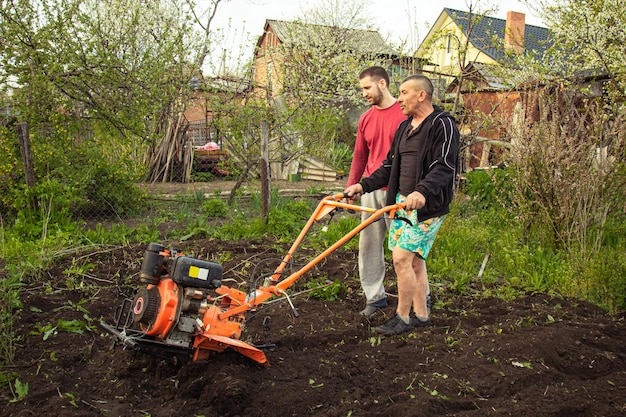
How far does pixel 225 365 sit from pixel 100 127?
5.44m

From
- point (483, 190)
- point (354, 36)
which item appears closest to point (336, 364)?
point (483, 190)

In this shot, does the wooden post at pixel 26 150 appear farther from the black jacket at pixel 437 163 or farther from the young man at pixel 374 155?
the black jacket at pixel 437 163

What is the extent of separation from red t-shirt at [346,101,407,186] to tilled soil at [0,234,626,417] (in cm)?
115

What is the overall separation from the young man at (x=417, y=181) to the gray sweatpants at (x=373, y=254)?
355 millimetres

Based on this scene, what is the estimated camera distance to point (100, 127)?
829 cm

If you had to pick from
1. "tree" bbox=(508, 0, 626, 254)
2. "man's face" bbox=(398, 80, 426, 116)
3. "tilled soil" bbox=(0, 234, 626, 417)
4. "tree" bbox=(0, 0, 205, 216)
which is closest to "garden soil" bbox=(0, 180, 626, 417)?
"tilled soil" bbox=(0, 234, 626, 417)

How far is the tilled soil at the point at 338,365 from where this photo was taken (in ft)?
11.4

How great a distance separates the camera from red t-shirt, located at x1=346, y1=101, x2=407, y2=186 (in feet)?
16.4

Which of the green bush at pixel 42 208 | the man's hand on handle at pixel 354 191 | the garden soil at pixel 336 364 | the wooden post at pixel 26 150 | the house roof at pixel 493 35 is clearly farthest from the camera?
the house roof at pixel 493 35

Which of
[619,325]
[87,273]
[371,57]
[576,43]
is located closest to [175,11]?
[371,57]

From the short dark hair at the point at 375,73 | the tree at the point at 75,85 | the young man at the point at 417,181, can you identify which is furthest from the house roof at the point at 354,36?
the young man at the point at 417,181

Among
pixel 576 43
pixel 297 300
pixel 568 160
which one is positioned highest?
pixel 576 43

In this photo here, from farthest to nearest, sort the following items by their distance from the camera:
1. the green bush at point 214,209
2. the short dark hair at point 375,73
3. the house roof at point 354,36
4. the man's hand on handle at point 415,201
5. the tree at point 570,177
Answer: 1. the house roof at point 354,36
2. the green bush at point 214,209
3. the tree at point 570,177
4. the short dark hair at point 375,73
5. the man's hand on handle at point 415,201

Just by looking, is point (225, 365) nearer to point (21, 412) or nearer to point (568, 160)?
point (21, 412)
